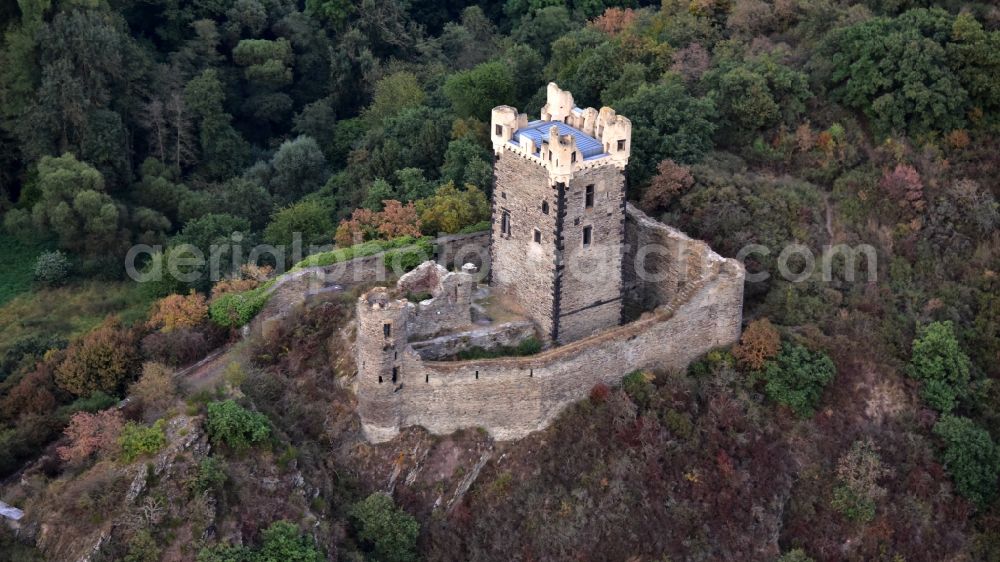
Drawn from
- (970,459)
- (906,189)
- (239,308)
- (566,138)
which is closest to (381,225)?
(239,308)

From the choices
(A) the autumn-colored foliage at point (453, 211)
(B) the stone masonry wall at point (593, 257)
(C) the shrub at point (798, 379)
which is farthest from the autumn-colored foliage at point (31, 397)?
(C) the shrub at point (798, 379)

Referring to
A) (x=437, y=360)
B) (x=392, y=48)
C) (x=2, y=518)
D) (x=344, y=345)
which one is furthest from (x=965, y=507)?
(x=392, y=48)

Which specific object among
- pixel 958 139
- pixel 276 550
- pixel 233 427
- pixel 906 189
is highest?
pixel 958 139

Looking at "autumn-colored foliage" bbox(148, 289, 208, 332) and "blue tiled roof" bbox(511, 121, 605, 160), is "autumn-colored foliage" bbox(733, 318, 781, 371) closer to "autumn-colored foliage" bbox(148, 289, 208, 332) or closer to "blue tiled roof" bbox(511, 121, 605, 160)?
"blue tiled roof" bbox(511, 121, 605, 160)

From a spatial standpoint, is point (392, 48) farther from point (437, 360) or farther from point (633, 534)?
point (633, 534)

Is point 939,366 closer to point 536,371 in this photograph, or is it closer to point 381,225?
point 536,371

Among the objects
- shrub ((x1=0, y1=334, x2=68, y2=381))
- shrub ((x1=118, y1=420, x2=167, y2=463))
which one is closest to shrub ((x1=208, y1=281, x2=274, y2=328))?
shrub ((x1=0, y1=334, x2=68, y2=381))
